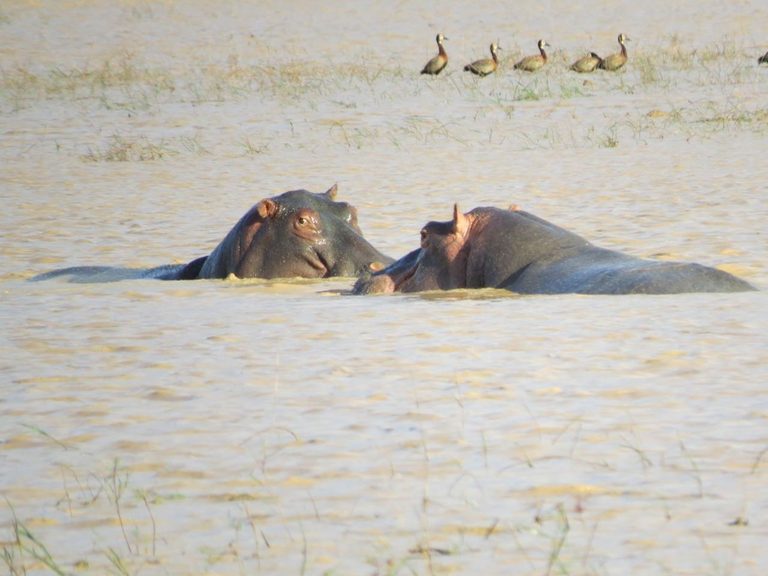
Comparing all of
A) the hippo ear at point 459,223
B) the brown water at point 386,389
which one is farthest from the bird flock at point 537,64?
the hippo ear at point 459,223

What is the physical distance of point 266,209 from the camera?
665cm

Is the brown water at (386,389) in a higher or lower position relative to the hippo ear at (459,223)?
lower

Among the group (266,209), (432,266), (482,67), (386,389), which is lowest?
(386,389)

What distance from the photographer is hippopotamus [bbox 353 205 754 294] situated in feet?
18.5

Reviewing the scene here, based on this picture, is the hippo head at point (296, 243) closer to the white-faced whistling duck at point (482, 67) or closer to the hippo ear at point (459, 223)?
the hippo ear at point (459, 223)

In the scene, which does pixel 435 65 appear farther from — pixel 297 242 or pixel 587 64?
pixel 297 242

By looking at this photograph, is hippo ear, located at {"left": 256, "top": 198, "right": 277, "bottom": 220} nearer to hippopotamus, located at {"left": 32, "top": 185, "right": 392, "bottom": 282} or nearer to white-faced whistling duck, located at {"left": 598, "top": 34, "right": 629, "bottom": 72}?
hippopotamus, located at {"left": 32, "top": 185, "right": 392, "bottom": 282}

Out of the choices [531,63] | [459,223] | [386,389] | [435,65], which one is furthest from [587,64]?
[386,389]

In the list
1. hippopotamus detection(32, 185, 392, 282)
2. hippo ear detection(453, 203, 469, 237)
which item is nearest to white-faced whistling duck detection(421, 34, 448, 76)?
hippopotamus detection(32, 185, 392, 282)

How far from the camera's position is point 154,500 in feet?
10.3

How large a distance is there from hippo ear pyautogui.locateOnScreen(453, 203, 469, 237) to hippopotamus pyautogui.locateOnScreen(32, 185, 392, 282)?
89 centimetres

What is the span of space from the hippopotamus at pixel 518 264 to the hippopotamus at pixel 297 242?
0.69 metres

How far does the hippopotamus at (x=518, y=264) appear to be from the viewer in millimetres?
5625

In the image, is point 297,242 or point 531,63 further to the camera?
point 531,63
